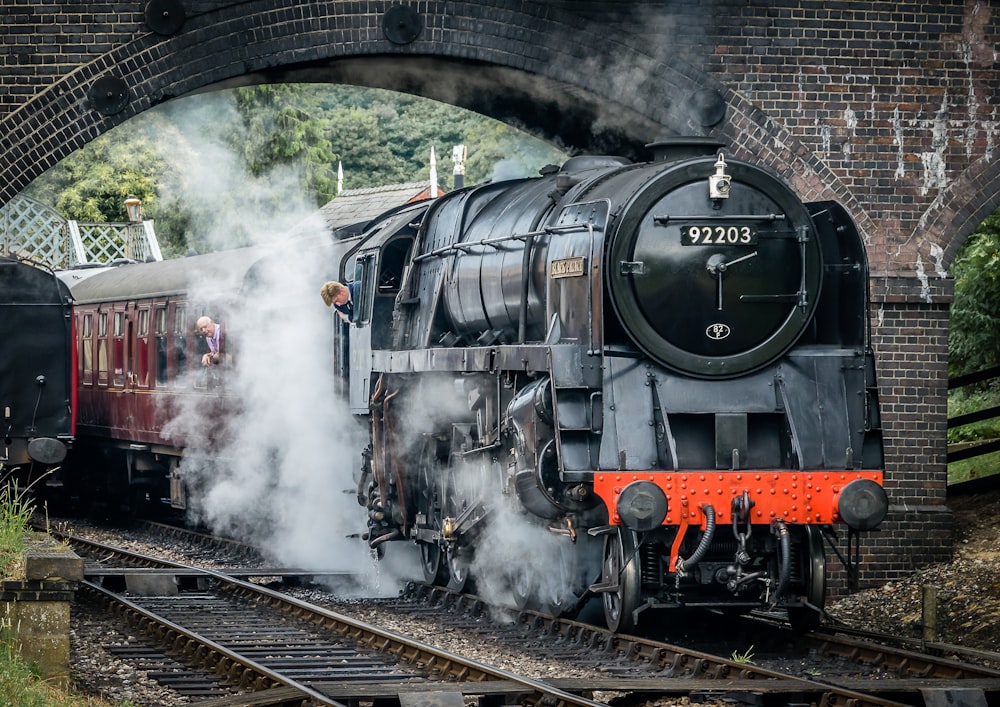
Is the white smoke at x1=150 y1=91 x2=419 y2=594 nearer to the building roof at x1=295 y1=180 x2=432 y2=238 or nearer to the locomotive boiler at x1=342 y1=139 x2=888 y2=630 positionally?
the building roof at x1=295 y1=180 x2=432 y2=238

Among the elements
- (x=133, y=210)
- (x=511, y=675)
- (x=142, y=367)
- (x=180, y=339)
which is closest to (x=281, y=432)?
(x=180, y=339)

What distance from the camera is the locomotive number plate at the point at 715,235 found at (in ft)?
28.9

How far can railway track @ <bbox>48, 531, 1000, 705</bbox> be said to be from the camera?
24.1 feet

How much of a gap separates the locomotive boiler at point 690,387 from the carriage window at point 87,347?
12738mm

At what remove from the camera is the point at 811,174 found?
13.1m

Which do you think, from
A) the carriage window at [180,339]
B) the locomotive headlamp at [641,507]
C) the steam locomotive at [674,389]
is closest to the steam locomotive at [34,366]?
the carriage window at [180,339]

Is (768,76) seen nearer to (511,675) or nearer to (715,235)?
(715,235)

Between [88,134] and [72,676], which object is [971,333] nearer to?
[88,134]

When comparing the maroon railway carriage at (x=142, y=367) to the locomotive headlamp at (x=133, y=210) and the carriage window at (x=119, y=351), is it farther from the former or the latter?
the locomotive headlamp at (x=133, y=210)

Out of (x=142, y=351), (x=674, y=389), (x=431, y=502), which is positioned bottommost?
(x=431, y=502)

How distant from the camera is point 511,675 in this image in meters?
7.57

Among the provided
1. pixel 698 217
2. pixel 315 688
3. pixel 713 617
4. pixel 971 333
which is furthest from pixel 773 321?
pixel 971 333

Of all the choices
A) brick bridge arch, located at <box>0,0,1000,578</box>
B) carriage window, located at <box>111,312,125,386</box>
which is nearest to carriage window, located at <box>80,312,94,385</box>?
carriage window, located at <box>111,312,125,386</box>

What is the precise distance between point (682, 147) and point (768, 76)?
4.04m
